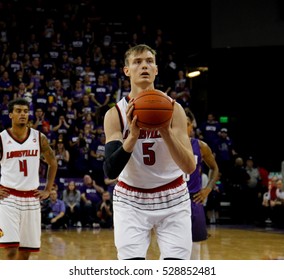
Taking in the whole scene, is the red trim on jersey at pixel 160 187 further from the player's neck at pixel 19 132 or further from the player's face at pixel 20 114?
the player's neck at pixel 19 132

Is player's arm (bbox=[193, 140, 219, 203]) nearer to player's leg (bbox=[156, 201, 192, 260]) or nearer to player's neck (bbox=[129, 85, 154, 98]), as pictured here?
player's leg (bbox=[156, 201, 192, 260])

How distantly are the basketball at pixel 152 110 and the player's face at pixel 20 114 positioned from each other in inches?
126

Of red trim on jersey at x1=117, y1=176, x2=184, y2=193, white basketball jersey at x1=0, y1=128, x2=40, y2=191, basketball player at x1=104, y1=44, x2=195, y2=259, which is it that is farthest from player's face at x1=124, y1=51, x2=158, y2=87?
white basketball jersey at x1=0, y1=128, x2=40, y2=191

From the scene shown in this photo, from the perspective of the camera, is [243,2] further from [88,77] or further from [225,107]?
[88,77]

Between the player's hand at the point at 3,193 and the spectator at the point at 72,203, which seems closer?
the player's hand at the point at 3,193

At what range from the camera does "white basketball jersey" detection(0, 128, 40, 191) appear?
23.1 feet

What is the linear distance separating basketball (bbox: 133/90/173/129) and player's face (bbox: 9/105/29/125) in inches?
126

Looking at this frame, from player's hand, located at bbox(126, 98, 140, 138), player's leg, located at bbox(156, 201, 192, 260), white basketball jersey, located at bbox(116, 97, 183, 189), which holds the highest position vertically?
player's hand, located at bbox(126, 98, 140, 138)

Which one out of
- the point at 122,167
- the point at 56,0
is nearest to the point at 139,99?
the point at 122,167

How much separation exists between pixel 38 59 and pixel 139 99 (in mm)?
14942

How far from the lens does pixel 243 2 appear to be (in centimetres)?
2108

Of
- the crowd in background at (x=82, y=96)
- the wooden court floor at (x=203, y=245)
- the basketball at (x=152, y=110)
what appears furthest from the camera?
the crowd in background at (x=82, y=96)

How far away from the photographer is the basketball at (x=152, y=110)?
13.0ft

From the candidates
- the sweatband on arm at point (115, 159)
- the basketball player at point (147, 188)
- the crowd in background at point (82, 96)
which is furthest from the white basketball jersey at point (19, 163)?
the crowd in background at point (82, 96)
